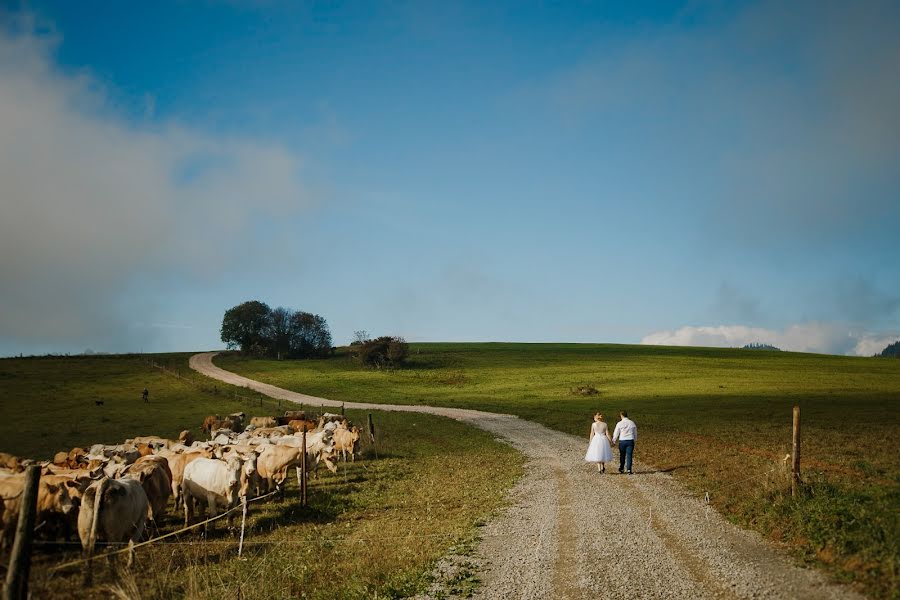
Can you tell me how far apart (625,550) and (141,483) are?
12.1 metres

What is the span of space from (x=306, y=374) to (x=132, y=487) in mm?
66736

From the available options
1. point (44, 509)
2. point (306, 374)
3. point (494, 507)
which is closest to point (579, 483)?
point (494, 507)

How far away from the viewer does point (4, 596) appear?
306 inches

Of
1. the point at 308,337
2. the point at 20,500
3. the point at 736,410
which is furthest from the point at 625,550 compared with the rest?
the point at 308,337

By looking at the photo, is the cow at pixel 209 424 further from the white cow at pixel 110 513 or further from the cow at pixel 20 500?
the white cow at pixel 110 513

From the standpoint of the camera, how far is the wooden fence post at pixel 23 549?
7832 millimetres

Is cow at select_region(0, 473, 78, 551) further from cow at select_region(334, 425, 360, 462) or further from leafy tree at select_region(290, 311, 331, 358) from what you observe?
leafy tree at select_region(290, 311, 331, 358)

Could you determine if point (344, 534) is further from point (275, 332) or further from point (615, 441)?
point (275, 332)

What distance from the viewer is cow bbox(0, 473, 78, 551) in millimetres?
13039

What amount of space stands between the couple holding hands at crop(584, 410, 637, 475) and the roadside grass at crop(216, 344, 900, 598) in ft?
5.99

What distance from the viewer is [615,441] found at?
74.0 feet

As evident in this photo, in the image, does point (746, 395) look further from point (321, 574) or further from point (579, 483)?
point (321, 574)

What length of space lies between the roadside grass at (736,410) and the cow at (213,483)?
44.0ft

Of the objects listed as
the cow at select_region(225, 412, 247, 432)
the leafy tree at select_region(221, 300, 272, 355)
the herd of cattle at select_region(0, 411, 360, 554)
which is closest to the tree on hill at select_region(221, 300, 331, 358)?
the leafy tree at select_region(221, 300, 272, 355)
